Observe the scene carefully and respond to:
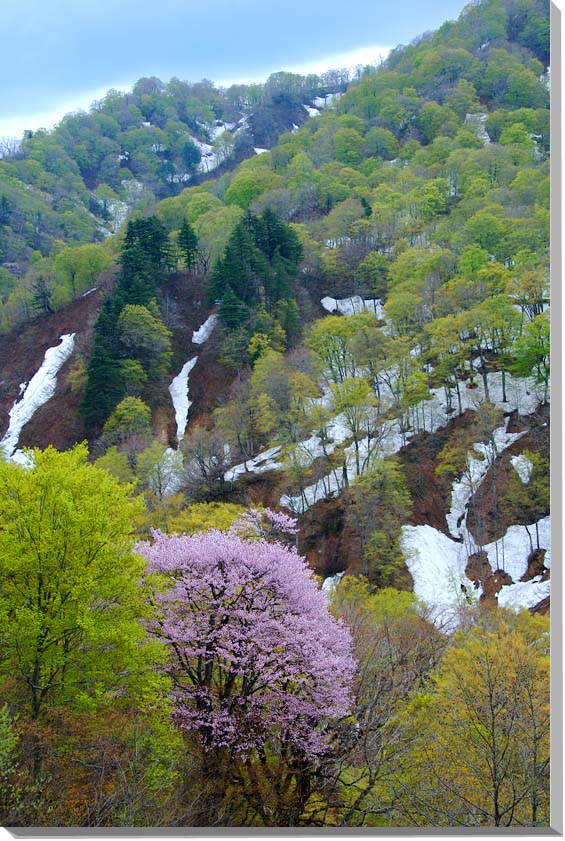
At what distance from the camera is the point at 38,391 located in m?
50.3

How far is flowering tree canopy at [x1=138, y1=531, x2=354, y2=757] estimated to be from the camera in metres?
10.6

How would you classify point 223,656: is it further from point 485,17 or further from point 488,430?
point 485,17

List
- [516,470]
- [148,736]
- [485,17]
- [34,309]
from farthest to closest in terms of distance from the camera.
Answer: [485,17] < [34,309] < [516,470] < [148,736]

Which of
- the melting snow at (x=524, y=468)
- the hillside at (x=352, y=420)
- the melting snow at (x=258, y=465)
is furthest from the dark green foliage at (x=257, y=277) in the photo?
the melting snow at (x=524, y=468)

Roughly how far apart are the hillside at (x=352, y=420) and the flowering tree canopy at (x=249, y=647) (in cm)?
8

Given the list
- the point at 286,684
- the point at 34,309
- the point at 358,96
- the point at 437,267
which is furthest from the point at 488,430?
the point at 358,96

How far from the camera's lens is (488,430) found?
32156 mm

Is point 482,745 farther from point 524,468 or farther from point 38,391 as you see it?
point 38,391

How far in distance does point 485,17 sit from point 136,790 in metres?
A: 112

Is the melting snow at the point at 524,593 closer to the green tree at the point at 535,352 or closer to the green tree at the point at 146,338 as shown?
the green tree at the point at 535,352

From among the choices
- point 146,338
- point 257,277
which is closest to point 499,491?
point 146,338

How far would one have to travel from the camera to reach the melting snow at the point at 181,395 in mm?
44906

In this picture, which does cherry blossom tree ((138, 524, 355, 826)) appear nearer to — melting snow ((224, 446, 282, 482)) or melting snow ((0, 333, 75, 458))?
melting snow ((224, 446, 282, 482))

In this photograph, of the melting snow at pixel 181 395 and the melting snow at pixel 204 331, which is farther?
the melting snow at pixel 204 331
